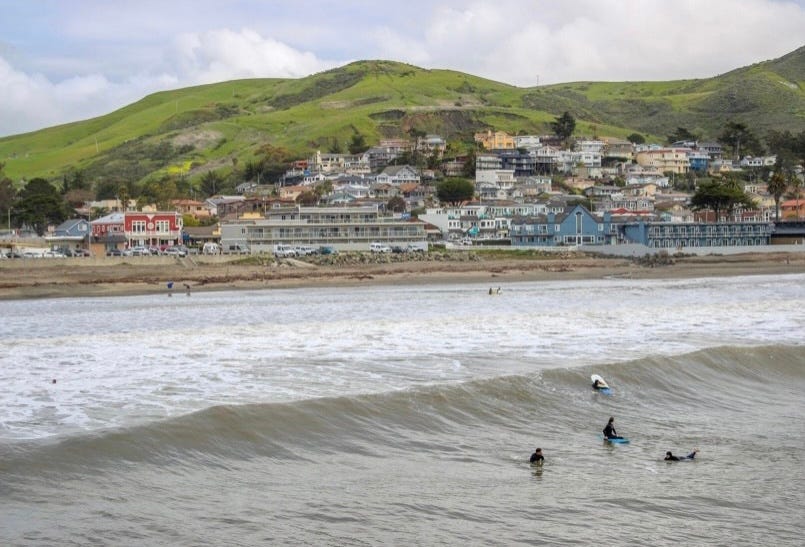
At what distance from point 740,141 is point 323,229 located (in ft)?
293

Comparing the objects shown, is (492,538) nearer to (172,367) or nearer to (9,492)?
(9,492)

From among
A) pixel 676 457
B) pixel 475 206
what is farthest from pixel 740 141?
pixel 676 457

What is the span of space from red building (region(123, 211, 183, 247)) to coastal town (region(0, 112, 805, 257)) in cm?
11

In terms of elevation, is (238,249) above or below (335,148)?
below

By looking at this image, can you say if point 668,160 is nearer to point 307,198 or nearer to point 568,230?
point 307,198

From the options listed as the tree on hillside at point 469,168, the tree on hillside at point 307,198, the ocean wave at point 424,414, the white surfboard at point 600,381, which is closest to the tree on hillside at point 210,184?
the tree on hillside at point 307,198

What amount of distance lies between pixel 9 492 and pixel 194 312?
82.5 feet

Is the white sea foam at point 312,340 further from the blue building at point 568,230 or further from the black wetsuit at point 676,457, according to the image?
the blue building at point 568,230

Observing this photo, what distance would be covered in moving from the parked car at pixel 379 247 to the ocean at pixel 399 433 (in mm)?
41938

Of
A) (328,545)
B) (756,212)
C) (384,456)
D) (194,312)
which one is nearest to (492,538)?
(328,545)

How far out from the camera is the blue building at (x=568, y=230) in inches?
3157

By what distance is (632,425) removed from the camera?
18.4 meters

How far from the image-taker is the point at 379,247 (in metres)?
76.1

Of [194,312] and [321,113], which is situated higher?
[321,113]
